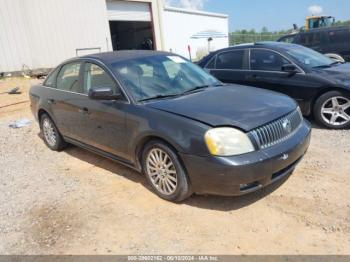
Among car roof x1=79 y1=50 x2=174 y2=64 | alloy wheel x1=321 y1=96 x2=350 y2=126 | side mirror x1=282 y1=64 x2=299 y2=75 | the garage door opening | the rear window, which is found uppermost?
the garage door opening

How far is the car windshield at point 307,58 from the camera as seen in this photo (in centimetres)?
628

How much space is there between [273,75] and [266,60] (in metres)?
0.37

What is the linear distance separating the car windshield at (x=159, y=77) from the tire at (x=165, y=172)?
67 centimetres

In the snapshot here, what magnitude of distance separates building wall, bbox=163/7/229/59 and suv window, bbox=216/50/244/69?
52.1 feet

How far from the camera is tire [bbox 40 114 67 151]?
5.59 m

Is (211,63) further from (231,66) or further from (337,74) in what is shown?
(337,74)

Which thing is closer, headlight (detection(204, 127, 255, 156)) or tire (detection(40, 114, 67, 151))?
headlight (detection(204, 127, 255, 156))

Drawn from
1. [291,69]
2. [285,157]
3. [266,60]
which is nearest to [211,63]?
[266,60]

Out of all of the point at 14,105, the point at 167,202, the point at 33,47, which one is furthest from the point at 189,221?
the point at 33,47

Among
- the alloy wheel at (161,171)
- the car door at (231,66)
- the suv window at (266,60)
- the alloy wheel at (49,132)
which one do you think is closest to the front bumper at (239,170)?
the alloy wheel at (161,171)

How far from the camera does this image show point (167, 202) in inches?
148


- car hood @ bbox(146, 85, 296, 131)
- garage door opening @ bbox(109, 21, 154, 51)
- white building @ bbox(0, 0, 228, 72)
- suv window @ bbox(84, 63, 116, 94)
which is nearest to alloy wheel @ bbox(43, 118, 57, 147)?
suv window @ bbox(84, 63, 116, 94)

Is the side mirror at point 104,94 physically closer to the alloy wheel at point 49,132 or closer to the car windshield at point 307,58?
the alloy wheel at point 49,132

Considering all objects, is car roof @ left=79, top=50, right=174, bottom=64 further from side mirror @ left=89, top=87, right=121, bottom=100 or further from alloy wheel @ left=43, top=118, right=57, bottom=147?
alloy wheel @ left=43, top=118, right=57, bottom=147
